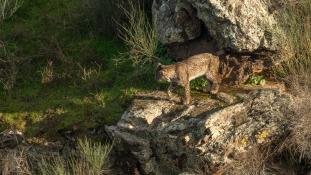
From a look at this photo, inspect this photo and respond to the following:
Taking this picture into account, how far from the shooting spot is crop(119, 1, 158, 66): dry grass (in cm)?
842

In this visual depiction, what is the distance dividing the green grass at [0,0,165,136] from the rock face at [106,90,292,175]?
48 centimetres

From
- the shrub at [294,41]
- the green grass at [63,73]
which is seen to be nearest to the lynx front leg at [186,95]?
the green grass at [63,73]

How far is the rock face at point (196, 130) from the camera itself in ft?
22.5

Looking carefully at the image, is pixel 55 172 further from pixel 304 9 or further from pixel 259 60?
pixel 304 9

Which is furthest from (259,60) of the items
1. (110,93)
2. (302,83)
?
(110,93)

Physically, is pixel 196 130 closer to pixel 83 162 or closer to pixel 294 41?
pixel 83 162

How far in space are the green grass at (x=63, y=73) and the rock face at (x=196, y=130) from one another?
48 cm

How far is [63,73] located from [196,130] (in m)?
2.62

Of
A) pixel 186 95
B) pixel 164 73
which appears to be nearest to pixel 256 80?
pixel 186 95

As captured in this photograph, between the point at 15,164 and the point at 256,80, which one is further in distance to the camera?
the point at 256,80

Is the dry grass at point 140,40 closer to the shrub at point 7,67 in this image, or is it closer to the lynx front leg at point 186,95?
the lynx front leg at point 186,95

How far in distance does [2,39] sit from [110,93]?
2488mm

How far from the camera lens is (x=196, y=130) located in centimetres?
705

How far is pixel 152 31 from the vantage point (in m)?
8.48
